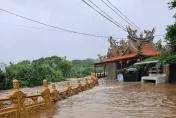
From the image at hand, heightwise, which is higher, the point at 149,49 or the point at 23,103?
the point at 149,49

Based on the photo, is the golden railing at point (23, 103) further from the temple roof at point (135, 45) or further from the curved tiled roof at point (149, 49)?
the curved tiled roof at point (149, 49)

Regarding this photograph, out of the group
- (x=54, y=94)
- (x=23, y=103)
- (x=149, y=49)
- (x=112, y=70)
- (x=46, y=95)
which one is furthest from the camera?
(x=112, y=70)

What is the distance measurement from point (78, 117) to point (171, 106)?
12.8ft

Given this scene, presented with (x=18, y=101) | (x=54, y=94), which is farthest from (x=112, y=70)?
(x=18, y=101)

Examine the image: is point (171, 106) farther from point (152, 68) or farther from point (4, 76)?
point (4, 76)

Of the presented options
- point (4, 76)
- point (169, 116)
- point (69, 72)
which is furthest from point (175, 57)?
point (69, 72)

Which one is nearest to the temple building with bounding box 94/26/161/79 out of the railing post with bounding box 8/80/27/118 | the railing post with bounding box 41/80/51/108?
the railing post with bounding box 41/80/51/108

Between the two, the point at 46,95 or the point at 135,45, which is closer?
the point at 46,95

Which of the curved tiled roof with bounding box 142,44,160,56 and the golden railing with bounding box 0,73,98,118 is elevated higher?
the curved tiled roof with bounding box 142,44,160,56

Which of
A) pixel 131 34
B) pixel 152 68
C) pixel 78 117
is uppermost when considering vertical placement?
pixel 131 34

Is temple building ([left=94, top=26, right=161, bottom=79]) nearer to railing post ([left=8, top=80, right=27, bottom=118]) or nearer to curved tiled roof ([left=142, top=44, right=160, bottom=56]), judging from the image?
curved tiled roof ([left=142, top=44, right=160, bottom=56])

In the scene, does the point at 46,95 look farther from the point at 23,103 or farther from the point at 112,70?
the point at 112,70

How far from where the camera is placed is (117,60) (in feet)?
99.9

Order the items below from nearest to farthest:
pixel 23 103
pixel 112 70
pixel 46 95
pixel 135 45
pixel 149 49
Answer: pixel 23 103 → pixel 46 95 → pixel 135 45 → pixel 149 49 → pixel 112 70
